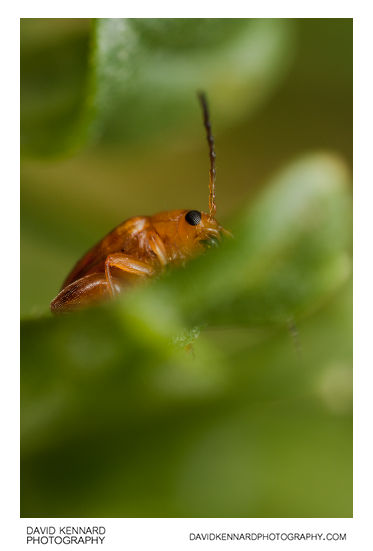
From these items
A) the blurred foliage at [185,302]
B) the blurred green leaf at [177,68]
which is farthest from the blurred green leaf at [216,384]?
the blurred green leaf at [177,68]

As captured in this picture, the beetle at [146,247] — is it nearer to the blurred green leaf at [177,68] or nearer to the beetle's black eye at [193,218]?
the beetle's black eye at [193,218]

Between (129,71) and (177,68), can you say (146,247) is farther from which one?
(177,68)

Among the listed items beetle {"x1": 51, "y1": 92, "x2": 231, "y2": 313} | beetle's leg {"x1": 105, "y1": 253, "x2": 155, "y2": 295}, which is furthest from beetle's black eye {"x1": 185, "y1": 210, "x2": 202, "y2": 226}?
beetle's leg {"x1": 105, "y1": 253, "x2": 155, "y2": 295}

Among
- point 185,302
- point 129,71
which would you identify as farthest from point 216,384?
point 129,71

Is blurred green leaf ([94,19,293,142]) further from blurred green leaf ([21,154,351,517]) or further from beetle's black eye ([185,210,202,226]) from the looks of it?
blurred green leaf ([21,154,351,517])

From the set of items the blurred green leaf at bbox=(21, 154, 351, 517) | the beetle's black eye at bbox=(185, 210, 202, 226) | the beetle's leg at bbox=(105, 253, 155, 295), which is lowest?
the blurred green leaf at bbox=(21, 154, 351, 517)

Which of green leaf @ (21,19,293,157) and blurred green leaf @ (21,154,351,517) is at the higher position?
green leaf @ (21,19,293,157)
